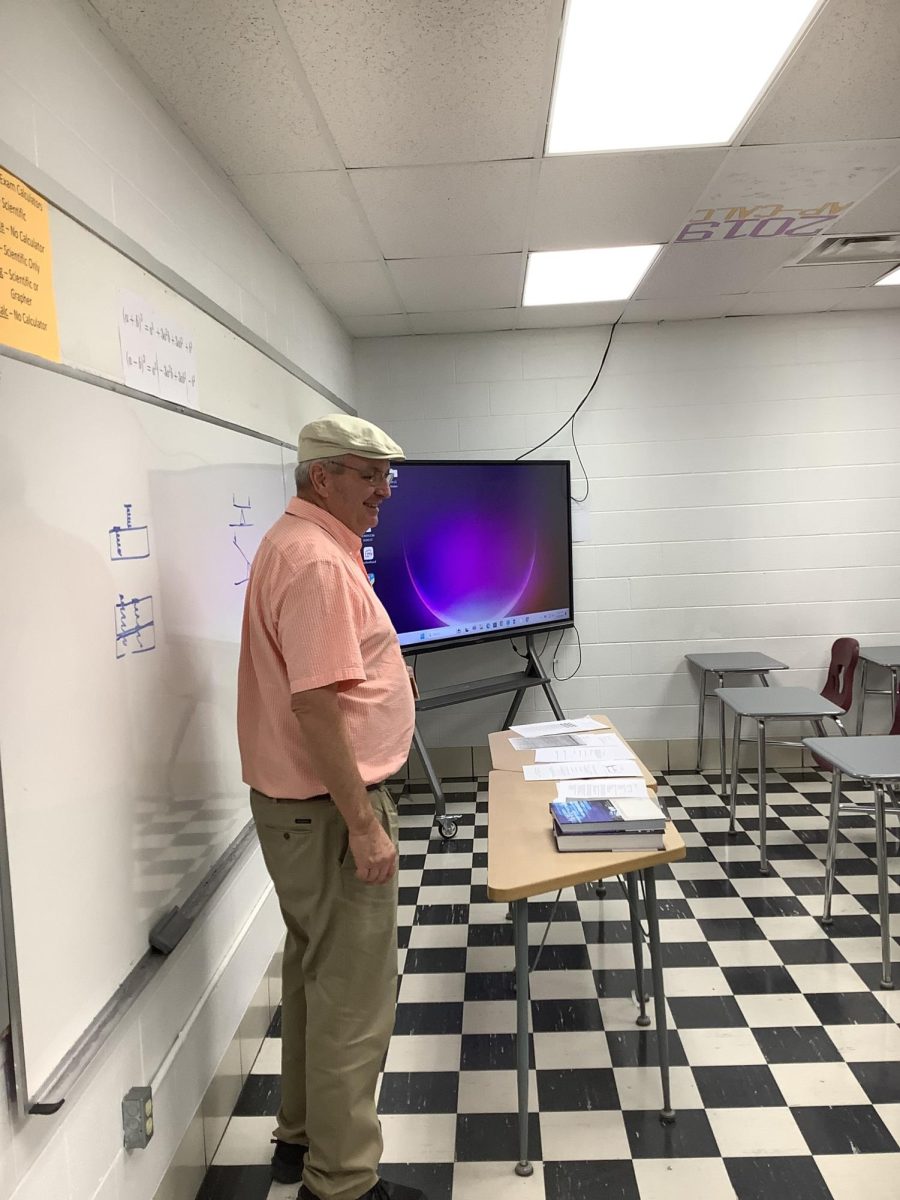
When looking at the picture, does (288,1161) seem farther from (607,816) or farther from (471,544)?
(471,544)

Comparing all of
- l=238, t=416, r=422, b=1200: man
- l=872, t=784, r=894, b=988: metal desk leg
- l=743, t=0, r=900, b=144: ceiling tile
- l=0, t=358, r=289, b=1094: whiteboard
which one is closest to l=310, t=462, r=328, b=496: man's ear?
l=238, t=416, r=422, b=1200: man

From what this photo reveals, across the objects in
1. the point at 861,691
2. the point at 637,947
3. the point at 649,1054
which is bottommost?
the point at 649,1054

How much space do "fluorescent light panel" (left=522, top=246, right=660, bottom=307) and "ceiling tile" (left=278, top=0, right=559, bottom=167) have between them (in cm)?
109

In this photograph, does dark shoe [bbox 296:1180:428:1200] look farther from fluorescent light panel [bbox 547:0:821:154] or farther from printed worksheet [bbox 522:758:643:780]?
fluorescent light panel [bbox 547:0:821:154]

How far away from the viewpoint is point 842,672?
458 centimetres

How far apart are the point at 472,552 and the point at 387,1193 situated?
3008mm

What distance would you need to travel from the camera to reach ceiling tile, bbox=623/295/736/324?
425cm

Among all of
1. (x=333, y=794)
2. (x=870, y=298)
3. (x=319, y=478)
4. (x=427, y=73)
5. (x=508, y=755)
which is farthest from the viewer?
(x=870, y=298)

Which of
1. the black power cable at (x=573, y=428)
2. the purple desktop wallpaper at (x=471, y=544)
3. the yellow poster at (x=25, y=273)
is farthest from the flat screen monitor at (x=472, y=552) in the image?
the yellow poster at (x=25, y=273)

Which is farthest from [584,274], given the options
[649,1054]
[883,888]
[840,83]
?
[649,1054]

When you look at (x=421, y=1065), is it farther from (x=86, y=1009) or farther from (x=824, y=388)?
(x=824, y=388)

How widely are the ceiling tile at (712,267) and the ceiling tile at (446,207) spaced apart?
81cm

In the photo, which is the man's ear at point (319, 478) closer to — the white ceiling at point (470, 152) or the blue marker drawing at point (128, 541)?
the blue marker drawing at point (128, 541)

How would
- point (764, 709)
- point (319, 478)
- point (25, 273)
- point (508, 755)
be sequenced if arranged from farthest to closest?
point (764, 709)
point (508, 755)
point (319, 478)
point (25, 273)
